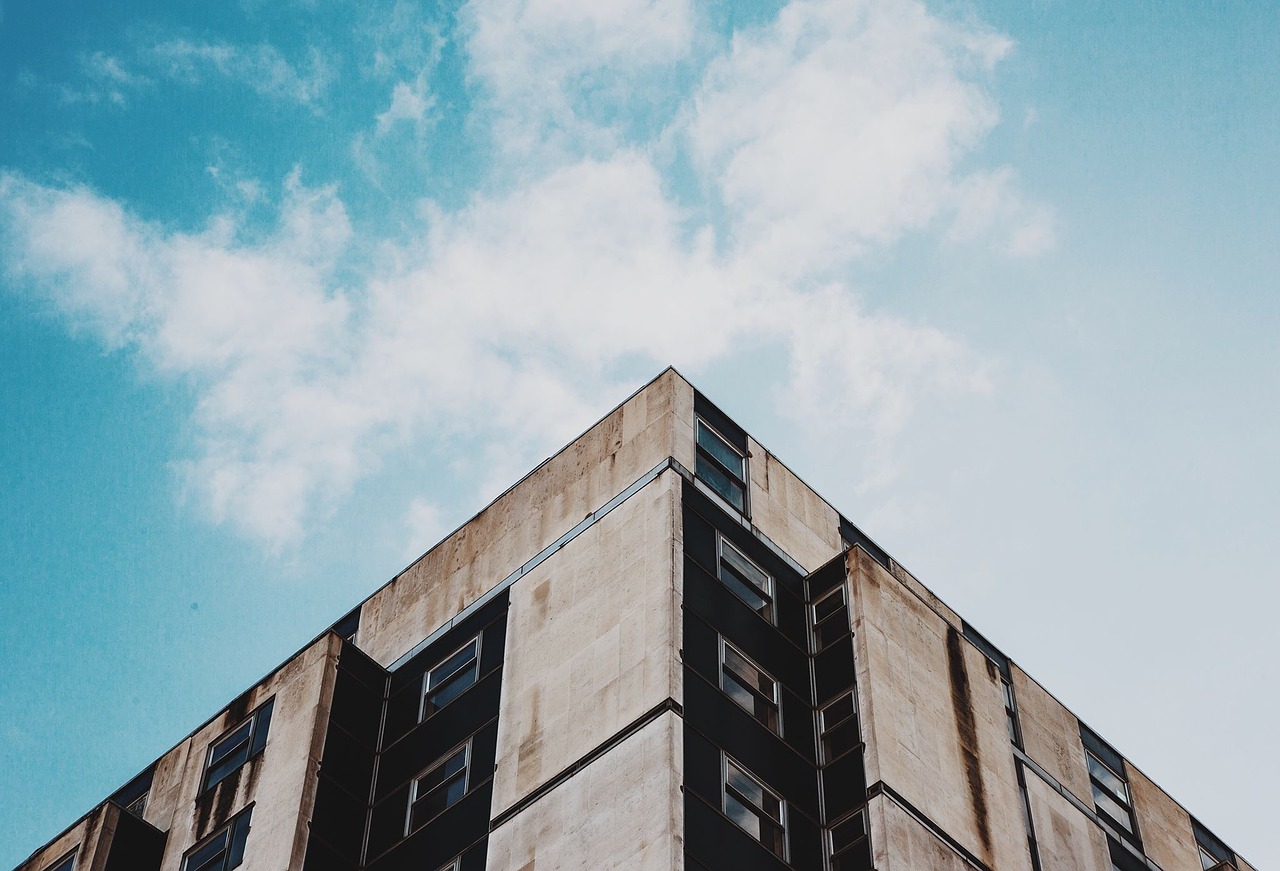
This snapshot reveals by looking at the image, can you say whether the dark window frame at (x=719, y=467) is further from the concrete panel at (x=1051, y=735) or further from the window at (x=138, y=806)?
the window at (x=138, y=806)

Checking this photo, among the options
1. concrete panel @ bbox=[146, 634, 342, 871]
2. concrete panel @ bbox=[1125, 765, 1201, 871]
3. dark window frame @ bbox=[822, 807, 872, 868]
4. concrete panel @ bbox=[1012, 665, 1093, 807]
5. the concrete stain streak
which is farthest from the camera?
concrete panel @ bbox=[1125, 765, 1201, 871]

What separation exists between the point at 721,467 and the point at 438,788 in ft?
38.9

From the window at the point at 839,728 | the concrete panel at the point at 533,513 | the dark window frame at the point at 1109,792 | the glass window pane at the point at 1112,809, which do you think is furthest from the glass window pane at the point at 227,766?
the glass window pane at the point at 1112,809

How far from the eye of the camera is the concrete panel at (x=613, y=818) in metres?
38.8

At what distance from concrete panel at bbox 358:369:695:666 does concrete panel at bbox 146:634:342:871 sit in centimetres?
353

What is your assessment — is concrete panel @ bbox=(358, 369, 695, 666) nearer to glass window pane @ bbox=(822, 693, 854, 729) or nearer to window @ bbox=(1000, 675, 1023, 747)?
glass window pane @ bbox=(822, 693, 854, 729)

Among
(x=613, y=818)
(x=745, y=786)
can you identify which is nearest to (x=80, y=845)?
(x=613, y=818)

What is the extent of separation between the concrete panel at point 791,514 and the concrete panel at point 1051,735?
24.3 ft

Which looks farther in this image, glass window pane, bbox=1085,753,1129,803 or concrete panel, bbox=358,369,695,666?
glass window pane, bbox=1085,753,1129,803

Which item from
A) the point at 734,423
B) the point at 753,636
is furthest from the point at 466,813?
the point at 734,423

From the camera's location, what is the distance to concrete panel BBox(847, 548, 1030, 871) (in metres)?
43.8

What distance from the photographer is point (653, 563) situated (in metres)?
45.6

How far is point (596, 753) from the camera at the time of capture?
138ft

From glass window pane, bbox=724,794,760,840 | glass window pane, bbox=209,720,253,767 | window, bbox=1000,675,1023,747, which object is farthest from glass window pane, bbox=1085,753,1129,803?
glass window pane, bbox=209,720,253,767
